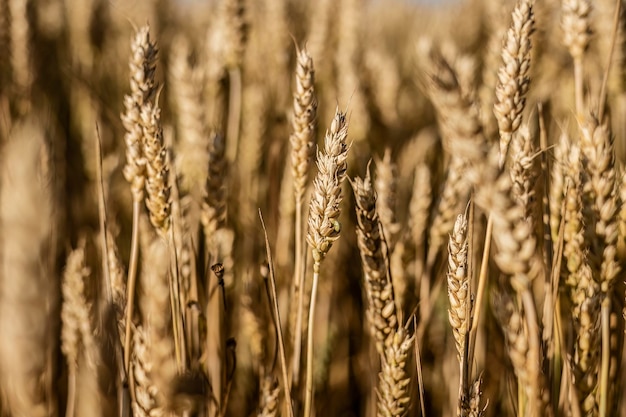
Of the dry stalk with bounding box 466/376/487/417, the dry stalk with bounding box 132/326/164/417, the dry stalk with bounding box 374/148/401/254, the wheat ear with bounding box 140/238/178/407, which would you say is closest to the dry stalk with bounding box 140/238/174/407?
the wheat ear with bounding box 140/238/178/407

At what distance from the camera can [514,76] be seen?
64 centimetres

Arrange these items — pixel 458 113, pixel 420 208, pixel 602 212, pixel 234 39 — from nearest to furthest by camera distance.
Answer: pixel 458 113, pixel 602 212, pixel 420 208, pixel 234 39

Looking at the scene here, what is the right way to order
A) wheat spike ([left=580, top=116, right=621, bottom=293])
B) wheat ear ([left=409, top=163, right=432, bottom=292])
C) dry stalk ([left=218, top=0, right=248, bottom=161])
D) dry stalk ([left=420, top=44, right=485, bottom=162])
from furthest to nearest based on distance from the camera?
1. dry stalk ([left=218, top=0, right=248, bottom=161])
2. wheat ear ([left=409, top=163, right=432, bottom=292])
3. wheat spike ([left=580, top=116, right=621, bottom=293])
4. dry stalk ([left=420, top=44, right=485, bottom=162])

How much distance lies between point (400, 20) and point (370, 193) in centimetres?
461

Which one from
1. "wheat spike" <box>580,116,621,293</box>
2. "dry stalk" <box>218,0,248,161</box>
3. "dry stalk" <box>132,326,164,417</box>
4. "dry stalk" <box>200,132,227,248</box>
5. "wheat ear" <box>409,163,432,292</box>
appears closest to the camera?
"dry stalk" <box>132,326,164,417</box>

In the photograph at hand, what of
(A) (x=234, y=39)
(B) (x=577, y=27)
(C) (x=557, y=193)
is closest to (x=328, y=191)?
(C) (x=557, y=193)

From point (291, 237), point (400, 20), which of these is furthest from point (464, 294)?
point (400, 20)

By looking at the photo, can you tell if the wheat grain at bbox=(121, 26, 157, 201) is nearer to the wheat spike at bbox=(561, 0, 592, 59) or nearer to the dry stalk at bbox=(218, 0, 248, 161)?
the dry stalk at bbox=(218, 0, 248, 161)

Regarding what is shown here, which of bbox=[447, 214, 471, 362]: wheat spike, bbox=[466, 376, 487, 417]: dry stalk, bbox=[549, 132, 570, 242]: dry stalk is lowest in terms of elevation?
bbox=[466, 376, 487, 417]: dry stalk

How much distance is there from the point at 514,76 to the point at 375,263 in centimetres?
27

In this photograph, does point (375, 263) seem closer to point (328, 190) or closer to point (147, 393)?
point (328, 190)

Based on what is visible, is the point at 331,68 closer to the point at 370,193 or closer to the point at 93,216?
the point at 93,216

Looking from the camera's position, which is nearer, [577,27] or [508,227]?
[508,227]

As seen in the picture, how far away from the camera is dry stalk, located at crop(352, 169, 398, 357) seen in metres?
0.67
